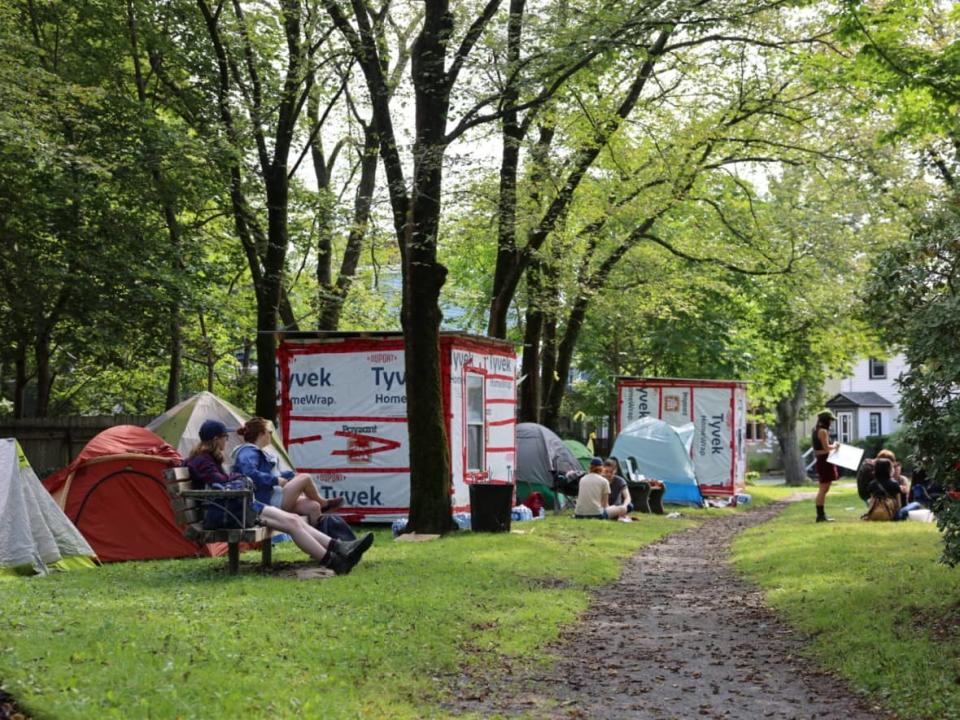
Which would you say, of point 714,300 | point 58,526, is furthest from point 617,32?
point 714,300

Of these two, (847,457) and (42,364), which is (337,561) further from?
(42,364)

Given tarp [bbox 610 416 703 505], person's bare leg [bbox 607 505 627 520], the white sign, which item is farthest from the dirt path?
tarp [bbox 610 416 703 505]

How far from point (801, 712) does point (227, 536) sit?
552 centimetres

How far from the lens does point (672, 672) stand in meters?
8.07

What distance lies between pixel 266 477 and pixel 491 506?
5.93 metres

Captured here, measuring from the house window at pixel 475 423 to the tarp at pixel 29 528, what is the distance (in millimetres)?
7816

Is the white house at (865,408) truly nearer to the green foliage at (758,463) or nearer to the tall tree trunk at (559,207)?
the green foliage at (758,463)

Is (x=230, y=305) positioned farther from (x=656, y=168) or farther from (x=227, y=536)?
(x=227, y=536)

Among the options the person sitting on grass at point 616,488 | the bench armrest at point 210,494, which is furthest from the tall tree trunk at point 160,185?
the bench armrest at point 210,494

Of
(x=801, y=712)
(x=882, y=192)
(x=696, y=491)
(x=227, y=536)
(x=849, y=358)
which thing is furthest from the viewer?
(x=849, y=358)

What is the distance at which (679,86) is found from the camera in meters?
24.4

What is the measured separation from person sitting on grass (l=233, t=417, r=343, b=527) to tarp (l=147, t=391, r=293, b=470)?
3526mm

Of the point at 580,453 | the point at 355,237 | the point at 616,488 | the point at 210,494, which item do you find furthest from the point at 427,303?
the point at 580,453

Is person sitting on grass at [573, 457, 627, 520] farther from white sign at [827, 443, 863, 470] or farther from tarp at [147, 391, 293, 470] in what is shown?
tarp at [147, 391, 293, 470]
